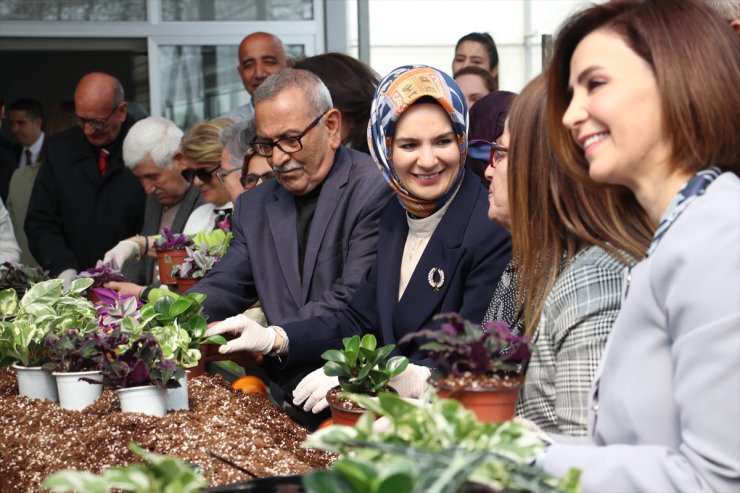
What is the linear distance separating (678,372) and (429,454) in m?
0.51

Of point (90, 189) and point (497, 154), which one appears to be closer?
point (497, 154)

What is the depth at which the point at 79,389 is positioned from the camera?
2855 mm

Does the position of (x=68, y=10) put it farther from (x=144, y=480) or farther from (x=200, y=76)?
(x=144, y=480)

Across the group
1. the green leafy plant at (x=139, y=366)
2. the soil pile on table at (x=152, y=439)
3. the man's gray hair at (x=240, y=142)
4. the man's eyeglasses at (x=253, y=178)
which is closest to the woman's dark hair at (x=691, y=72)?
the soil pile on table at (x=152, y=439)

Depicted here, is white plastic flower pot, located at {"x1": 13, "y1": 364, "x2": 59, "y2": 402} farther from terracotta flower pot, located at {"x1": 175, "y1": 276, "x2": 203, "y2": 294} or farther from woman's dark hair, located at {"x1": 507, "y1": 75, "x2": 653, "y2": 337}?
woman's dark hair, located at {"x1": 507, "y1": 75, "x2": 653, "y2": 337}

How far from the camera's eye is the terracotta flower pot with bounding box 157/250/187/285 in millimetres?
4469

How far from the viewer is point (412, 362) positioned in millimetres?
2766

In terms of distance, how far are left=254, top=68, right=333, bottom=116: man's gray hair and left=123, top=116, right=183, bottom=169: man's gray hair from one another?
6.53 feet

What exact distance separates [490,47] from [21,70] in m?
8.87

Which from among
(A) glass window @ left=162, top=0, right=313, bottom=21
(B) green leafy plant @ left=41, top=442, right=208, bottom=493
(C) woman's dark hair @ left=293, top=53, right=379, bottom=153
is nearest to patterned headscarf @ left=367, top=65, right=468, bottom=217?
(C) woman's dark hair @ left=293, top=53, right=379, bottom=153

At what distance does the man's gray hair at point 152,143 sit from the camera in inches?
227

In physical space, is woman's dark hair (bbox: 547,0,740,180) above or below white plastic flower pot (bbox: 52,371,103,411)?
above

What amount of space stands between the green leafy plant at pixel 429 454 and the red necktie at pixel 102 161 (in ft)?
17.5

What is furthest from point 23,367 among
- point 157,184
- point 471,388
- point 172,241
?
point 157,184
